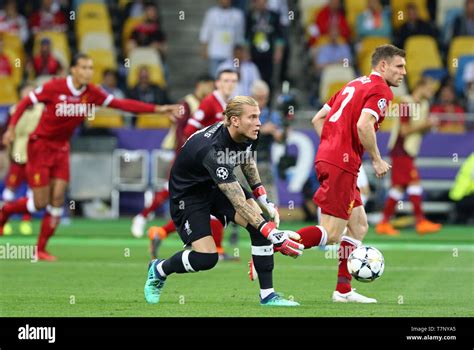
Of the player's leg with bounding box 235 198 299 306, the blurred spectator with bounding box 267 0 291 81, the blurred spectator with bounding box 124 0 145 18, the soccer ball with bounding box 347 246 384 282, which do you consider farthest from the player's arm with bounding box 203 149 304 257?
the blurred spectator with bounding box 124 0 145 18

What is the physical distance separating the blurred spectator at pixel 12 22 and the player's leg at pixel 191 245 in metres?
16.2

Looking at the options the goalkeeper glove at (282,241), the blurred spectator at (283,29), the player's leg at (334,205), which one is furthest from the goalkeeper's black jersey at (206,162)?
the blurred spectator at (283,29)

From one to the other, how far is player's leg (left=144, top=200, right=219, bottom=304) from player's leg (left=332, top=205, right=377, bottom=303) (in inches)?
52.3

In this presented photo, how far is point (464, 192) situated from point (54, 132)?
A: 28.6 feet

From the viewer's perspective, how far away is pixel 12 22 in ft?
89.1

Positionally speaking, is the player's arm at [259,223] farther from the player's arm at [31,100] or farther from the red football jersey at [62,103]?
the player's arm at [31,100]

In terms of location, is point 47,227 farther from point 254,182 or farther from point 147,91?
point 147,91

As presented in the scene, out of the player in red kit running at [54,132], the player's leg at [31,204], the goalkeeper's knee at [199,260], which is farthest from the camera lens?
the player's leg at [31,204]

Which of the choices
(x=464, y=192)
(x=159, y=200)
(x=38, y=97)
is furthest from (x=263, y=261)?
(x=464, y=192)

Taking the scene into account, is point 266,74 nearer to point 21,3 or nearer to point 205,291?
point 21,3

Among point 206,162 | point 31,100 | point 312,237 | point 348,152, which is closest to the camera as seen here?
point 206,162

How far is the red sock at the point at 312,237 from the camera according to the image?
38.5 ft

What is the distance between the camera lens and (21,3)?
27906 mm

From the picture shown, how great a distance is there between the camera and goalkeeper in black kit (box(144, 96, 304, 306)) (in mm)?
11117
